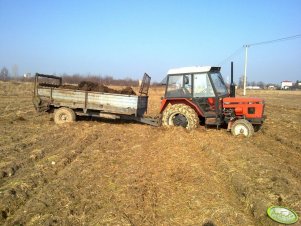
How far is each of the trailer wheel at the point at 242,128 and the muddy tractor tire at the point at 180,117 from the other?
4.15 feet

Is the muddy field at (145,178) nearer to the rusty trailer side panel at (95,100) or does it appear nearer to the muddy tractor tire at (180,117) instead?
the muddy tractor tire at (180,117)

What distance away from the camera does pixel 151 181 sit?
645cm

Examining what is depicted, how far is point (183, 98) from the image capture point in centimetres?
1162

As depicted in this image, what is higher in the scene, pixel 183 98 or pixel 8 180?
pixel 183 98

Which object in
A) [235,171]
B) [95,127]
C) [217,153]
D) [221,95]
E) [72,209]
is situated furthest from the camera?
[95,127]

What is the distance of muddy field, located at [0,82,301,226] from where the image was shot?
16.4 ft

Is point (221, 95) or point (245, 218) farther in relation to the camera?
point (221, 95)

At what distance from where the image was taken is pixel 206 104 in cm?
1138

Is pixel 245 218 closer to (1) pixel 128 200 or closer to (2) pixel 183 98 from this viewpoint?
(1) pixel 128 200

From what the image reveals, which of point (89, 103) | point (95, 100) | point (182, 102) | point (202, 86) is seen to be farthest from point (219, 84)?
point (89, 103)

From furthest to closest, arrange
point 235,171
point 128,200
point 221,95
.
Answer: point 221,95
point 235,171
point 128,200

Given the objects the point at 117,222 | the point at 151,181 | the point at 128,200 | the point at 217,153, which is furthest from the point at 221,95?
the point at 117,222

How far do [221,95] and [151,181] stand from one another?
585cm

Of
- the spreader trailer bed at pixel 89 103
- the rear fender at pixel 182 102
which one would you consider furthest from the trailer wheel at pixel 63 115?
the rear fender at pixel 182 102
